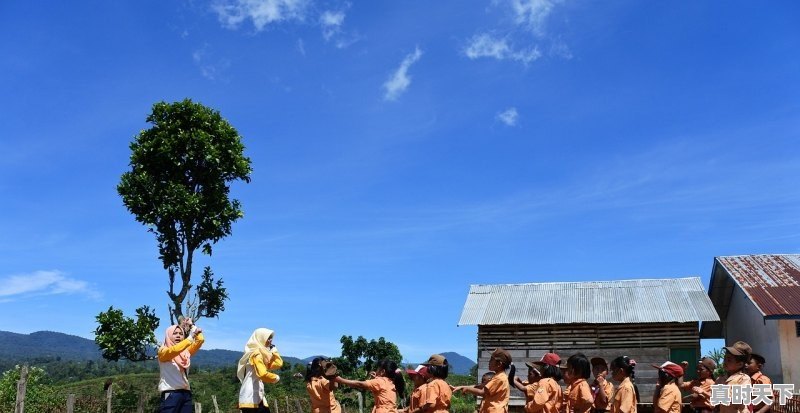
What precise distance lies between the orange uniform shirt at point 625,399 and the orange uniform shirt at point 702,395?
76cm

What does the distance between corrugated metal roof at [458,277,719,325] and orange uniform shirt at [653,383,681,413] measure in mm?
11610

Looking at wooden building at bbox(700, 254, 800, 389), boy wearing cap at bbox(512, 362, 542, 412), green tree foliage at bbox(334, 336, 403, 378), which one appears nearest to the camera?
boy wearing cap at bbox(512, 362, 542, 412)

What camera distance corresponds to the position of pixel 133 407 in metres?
19.2

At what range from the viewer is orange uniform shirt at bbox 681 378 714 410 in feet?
24.5

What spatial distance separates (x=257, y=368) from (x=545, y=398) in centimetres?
321

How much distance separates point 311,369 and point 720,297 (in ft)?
61.0

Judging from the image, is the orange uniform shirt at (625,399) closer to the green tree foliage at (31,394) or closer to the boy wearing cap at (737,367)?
the boy wearing cap at (737,367)

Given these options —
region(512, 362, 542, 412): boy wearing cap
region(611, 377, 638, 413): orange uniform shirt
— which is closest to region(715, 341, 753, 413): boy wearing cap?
region(611, 377, 638, 413): orange uniform shirt

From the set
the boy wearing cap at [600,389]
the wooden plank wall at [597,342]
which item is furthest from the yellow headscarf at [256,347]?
the wooden plank wall at [597,342]

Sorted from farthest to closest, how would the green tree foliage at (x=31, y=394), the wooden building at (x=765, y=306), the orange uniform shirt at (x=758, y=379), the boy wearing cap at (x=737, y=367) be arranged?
the green tree foliage at (x=31, y=394)
the wooden building at (x=765, y=306)
the orange uniform shirt at (x=758, y=379)
the boy wearing cap at (x=737, y=367)

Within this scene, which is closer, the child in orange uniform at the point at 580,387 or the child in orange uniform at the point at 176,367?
the child in orange uniform at the point at 176,367

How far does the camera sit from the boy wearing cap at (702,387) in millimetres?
7484

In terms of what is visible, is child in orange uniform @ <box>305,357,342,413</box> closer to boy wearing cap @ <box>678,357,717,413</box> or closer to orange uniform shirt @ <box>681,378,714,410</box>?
boy wearing cap @ <box>678,357,717,413</box>

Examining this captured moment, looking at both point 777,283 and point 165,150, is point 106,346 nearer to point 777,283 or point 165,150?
point 165,150
